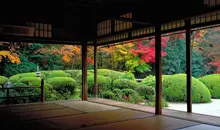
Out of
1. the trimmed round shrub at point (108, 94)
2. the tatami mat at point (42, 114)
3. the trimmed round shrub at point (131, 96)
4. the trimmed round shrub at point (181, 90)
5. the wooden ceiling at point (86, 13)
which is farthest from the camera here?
the trimmed round shrub at point (108, 94)

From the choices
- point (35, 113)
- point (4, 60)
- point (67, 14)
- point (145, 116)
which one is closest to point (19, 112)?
point (35, 113)

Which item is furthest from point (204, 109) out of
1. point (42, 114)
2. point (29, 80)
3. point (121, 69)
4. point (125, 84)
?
point (29, 80)

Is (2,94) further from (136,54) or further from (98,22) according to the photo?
(136,54)

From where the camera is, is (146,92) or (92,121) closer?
(92,121)

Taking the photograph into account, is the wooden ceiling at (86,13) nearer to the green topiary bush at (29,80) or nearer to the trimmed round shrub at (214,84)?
the green topiary bush at (29,80)

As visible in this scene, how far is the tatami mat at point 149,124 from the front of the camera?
4.79 metres

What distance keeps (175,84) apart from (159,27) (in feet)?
14.0

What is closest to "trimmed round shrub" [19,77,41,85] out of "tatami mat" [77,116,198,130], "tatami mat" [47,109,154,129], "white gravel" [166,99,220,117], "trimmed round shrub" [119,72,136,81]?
"trimmed round shrub" [119,72,136,81]

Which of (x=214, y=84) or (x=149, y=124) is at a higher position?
(x=214, y=84)

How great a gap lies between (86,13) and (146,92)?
448 centimetres

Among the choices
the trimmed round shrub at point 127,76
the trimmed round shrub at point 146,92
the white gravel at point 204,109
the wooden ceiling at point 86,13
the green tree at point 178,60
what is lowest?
the white gravel at point 204,109

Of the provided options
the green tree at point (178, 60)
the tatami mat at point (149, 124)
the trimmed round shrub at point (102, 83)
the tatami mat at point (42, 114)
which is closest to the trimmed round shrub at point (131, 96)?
the trimmed round shrub at point (102, 83)

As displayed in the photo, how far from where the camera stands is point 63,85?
441 inches

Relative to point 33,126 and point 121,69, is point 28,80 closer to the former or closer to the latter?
point 33,126
